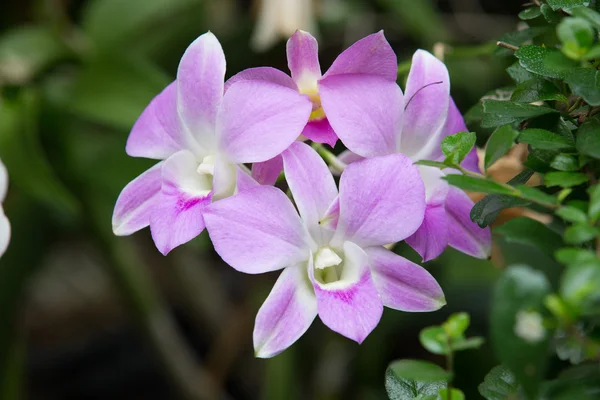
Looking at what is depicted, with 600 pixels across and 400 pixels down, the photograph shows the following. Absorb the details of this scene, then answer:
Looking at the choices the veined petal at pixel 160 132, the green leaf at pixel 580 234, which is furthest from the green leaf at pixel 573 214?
the veined petal at pixel 160 132

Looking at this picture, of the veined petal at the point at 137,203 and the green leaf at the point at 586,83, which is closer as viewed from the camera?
the green leaf at the point at 586,83

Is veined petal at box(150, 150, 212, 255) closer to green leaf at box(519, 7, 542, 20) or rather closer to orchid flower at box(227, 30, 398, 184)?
orchid flower at box(227, 30, 398, 184)

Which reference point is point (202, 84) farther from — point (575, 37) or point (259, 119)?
point (575, 37)

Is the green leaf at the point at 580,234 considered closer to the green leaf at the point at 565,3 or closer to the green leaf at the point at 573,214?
the green leaf at the point at 573,214

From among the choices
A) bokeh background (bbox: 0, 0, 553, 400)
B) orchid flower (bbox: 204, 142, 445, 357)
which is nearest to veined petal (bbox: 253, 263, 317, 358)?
orchid flower (bbox: 204, 142, 445, 357)

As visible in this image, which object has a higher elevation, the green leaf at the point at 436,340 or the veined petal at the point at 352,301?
the green leaf at the point at 436,340

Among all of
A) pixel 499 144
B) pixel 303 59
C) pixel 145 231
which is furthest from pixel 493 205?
pixel 145 231
